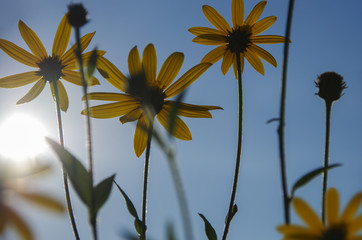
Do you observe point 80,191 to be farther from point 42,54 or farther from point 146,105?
point 42,54

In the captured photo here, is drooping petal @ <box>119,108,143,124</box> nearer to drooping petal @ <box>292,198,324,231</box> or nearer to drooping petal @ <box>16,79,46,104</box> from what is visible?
drooping petal @ <box>16,79,46,104</box>

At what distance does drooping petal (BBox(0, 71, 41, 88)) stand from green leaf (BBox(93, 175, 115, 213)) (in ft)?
3.93

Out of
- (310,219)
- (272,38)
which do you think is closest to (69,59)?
(272,38)

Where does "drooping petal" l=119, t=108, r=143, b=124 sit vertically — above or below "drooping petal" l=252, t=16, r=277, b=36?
below

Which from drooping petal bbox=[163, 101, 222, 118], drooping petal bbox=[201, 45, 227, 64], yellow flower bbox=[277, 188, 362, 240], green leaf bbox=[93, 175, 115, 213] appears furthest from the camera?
drooping petal bbox=[201, 45, 227, 64]

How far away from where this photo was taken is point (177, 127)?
1.86 metres

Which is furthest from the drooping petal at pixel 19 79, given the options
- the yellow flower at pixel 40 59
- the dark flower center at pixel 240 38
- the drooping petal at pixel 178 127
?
the dark flower center at pixel 240 38

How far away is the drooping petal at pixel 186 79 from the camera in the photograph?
1.70 m

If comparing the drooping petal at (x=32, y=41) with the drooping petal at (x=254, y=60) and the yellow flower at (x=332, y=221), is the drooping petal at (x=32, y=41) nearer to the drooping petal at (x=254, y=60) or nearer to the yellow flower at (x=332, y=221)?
the drooping petal at (x=254, y=60)

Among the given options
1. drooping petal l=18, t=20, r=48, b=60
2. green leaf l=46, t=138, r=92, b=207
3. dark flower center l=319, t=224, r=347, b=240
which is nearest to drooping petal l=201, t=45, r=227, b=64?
drooping petal l=18, t=20, r=48, b=60

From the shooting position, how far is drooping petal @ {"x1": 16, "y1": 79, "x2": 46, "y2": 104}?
2.05 meters

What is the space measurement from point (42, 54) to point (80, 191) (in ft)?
4.31

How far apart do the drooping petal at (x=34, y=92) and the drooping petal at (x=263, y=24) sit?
1.19 metres

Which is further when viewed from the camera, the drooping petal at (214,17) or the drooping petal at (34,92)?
the drooping petal at (214,17)
